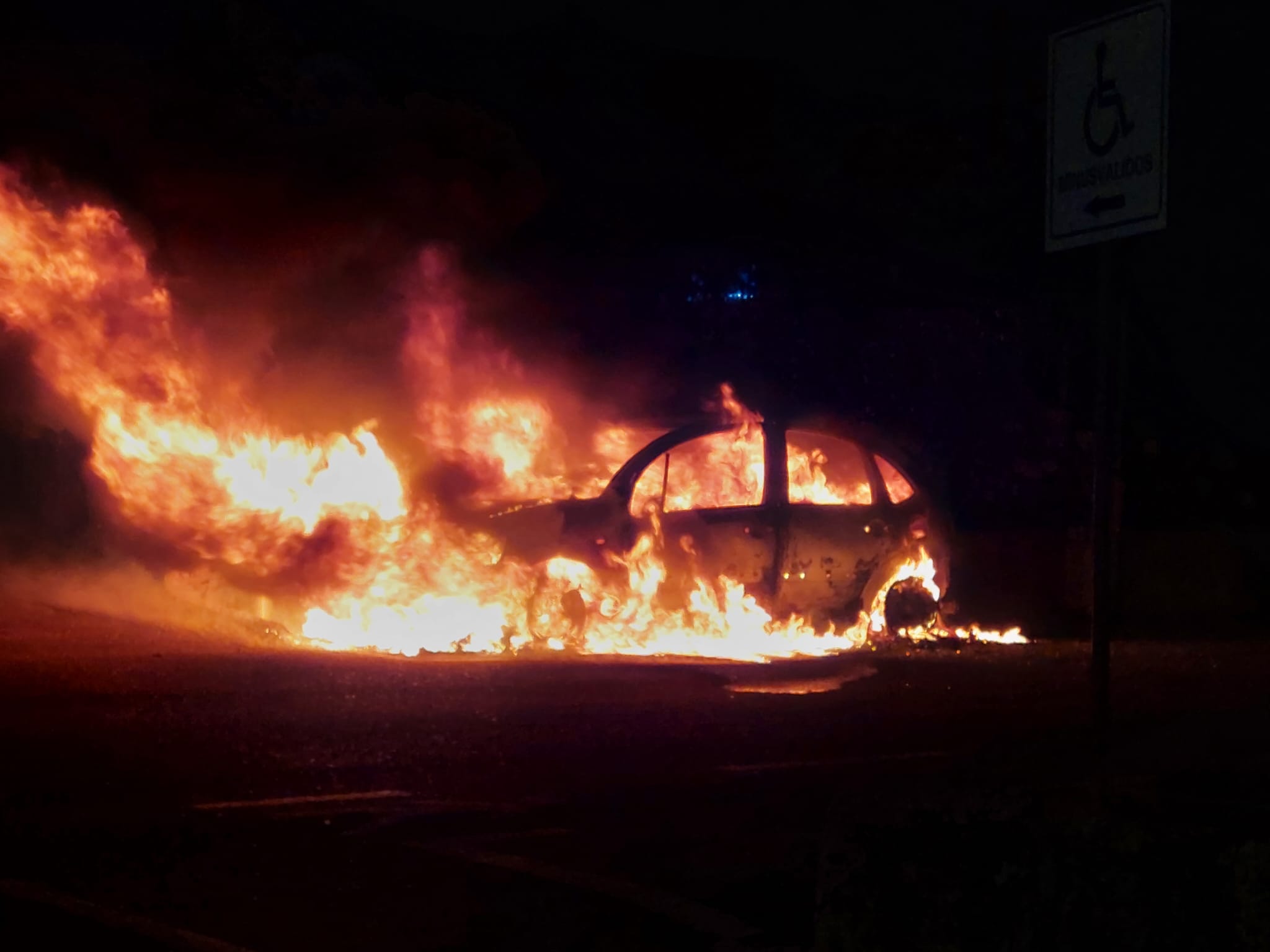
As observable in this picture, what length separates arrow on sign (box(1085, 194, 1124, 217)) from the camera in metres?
6.21

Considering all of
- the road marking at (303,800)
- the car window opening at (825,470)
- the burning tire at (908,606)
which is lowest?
the road marking at (303,800)

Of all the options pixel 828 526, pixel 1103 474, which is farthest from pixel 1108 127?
pixel 828 526

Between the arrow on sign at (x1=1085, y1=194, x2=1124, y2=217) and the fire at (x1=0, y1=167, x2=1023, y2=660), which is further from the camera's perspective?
the fire at (x1=0, y1=167, x2=1023, y2=660)

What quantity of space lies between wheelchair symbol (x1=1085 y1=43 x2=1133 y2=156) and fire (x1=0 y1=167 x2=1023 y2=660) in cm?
574

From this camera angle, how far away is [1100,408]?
261 inches

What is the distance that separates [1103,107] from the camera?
246 inches

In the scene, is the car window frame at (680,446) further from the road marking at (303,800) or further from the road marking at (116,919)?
the road marking at (116,919)

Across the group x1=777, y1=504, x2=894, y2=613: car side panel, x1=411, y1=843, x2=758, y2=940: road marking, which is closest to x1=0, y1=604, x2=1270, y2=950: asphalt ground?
x1=411, y1=843, x2=758, y2=940: road marking

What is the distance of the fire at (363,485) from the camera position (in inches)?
455

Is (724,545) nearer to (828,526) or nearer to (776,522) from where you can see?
(776,522)

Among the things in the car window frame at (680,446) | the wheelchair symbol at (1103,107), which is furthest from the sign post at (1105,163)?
the car window frame at (680,446)

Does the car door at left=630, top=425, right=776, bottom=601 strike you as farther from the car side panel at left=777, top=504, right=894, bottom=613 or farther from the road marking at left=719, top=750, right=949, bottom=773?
the road marking at left=719, top=750, right=949, bottom=773

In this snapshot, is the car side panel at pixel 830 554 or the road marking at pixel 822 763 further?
the car side panel at pixel 830 554

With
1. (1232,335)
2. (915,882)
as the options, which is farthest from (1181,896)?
(1232,335)
